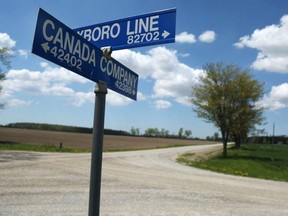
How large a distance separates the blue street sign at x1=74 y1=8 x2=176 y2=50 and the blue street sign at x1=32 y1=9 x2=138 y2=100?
6.6 inches

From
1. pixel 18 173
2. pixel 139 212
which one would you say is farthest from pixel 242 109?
pixel 139 212

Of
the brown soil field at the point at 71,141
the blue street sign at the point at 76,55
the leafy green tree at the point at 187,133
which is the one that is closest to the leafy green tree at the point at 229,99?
the brown soil field at the point at 71,141

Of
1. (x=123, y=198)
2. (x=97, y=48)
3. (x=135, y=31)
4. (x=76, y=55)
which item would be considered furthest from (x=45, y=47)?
(x=123, y=198)

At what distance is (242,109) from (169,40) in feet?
103

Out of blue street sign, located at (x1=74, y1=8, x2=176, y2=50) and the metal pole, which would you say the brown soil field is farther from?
the metal pole

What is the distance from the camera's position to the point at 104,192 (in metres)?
10.5

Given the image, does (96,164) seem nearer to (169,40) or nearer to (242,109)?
(169,40)

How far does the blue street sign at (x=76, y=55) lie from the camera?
2.19 m

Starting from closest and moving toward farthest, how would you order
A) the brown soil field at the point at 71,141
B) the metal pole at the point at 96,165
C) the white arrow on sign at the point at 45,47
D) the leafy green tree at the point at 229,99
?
the white arrow on sign at the point at 45,47 → the metal pole at the point at 96,165 → the leafy green tree at the point at 229,99 → the brown soil field at the point at 71,141

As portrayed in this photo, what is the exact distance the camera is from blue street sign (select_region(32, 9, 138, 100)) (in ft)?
7.20

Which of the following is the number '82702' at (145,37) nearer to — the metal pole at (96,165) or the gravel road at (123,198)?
the metal pole at (96,165)

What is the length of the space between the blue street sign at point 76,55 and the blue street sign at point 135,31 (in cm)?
17

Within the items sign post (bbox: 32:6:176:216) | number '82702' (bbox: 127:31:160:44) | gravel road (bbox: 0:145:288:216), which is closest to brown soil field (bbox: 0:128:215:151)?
gravel road (bbox: 0:145:288:216)

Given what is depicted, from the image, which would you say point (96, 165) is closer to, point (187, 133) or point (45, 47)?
point (45, 47)
